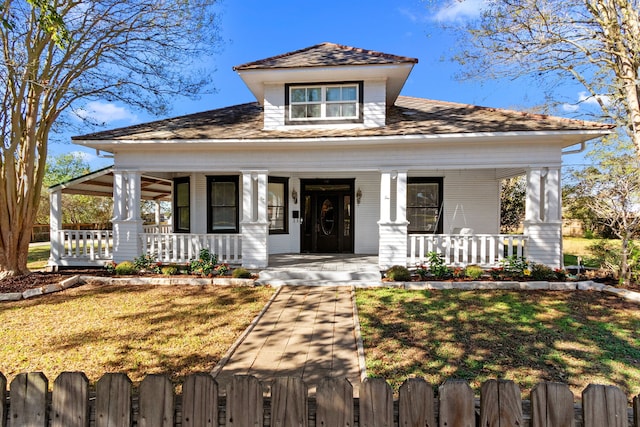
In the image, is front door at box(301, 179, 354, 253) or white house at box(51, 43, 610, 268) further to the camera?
front door at box(301, 179, 354, 253)

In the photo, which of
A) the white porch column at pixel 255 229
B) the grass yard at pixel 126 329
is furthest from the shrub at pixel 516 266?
the white porch column at pixel 255 229

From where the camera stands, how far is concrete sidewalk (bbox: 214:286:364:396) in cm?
346

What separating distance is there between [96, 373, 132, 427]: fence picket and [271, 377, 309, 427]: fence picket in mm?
721

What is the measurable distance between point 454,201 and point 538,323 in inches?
246

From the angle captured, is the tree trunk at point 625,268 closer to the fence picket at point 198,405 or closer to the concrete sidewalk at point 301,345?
the concrete sidewalk at point 301,345

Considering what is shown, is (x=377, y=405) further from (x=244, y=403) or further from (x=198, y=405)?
(x=198, y=405)

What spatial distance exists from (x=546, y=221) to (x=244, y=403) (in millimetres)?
8952

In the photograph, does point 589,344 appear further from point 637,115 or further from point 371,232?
point 637,115

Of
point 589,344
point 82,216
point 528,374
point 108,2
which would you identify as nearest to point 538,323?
point 589,344

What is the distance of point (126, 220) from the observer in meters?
8.85

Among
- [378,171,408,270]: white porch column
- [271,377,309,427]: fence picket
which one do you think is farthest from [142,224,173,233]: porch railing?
[271,377,309,427]: fence picket

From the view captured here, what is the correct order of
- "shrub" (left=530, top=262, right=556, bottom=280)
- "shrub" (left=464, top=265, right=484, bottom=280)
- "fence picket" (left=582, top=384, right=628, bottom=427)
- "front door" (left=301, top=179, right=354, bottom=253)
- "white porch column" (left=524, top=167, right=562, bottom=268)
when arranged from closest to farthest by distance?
"fence picket" (left=582, top=384, right=628, bottom=427), "shrub" (left=530, top=262, right=556, bottom=280), "shrub" (left=464, top=265, right=484, bottom=280), "white porch column" (left=524, top=167, right=562, bottom=268), "front door" (left=301, top=179, right=354, bottom=253)

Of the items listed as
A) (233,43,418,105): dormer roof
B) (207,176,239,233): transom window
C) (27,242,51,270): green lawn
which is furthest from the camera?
(207,176,239,233): transom window

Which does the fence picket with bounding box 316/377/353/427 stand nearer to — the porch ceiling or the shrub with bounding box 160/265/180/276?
the shrub with bounding box 160/265/180/276
